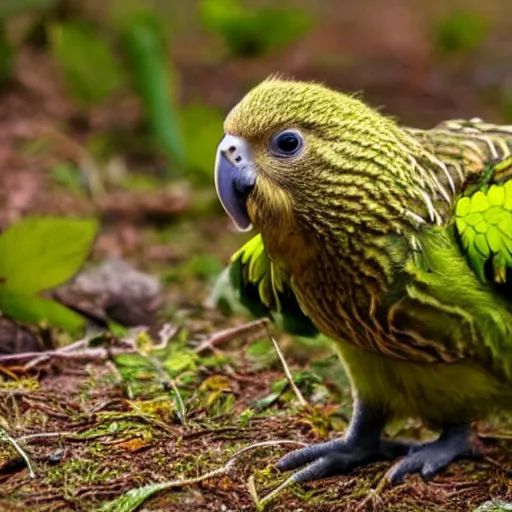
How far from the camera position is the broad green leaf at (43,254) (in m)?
3.12

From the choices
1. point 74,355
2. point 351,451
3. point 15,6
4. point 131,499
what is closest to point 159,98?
point 15,6

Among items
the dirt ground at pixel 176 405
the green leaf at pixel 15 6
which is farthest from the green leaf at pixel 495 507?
the green leaf at pixel 15 6

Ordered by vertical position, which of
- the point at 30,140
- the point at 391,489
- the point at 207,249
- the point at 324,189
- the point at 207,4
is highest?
the point at 207,4

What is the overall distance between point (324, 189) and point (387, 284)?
0.93 feet

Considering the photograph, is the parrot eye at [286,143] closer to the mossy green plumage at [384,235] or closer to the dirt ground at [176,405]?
the mossy green plumage at [384,235]

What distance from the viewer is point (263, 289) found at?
279cm

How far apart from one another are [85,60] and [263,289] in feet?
10.8

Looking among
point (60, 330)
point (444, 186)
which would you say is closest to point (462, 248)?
point (444, 186)

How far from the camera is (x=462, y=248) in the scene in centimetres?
243

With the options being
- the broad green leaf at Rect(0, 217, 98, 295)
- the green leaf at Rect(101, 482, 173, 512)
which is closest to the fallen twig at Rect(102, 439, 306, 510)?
the green leaf at Rect(101, 482, 173, 512)

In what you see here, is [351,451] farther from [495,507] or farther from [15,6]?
[15,6]

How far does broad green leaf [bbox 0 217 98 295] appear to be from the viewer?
3.12m

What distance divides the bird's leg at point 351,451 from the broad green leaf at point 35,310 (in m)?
1.05

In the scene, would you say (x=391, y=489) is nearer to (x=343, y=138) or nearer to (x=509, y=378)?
(x=509, y=378)
